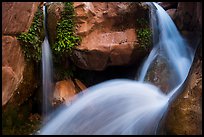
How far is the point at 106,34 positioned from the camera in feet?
20.6

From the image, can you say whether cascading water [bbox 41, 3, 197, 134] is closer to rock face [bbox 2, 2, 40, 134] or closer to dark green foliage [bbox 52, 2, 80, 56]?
rock face [bbox 2, 2, 40, 134]

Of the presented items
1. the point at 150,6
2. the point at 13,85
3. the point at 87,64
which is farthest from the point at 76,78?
the point at 150,6

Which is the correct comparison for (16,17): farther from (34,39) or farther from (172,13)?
(172,13)

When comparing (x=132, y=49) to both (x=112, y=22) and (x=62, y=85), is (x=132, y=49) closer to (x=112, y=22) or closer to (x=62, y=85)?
(x=112, y=22)

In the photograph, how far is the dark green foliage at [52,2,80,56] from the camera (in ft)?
19.7

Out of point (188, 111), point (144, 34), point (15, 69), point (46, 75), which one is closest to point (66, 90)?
point (46, 75)

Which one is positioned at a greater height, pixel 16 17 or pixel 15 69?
pixel 16 17

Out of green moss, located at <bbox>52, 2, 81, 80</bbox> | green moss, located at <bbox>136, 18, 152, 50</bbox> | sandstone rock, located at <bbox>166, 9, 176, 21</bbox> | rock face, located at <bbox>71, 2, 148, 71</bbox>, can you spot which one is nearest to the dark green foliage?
green moss, located at <bbox>52, 2, 81, 80</bbox>

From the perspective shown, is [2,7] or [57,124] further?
[2,7]

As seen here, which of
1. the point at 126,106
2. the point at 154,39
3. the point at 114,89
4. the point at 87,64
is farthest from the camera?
the point at 154,39

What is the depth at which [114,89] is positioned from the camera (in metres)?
5.17

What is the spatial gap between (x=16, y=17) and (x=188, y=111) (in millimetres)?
3435

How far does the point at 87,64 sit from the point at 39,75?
1.06m

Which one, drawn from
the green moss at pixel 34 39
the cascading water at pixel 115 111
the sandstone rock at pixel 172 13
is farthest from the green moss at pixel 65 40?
the sandstone rock at pixel 172 13
